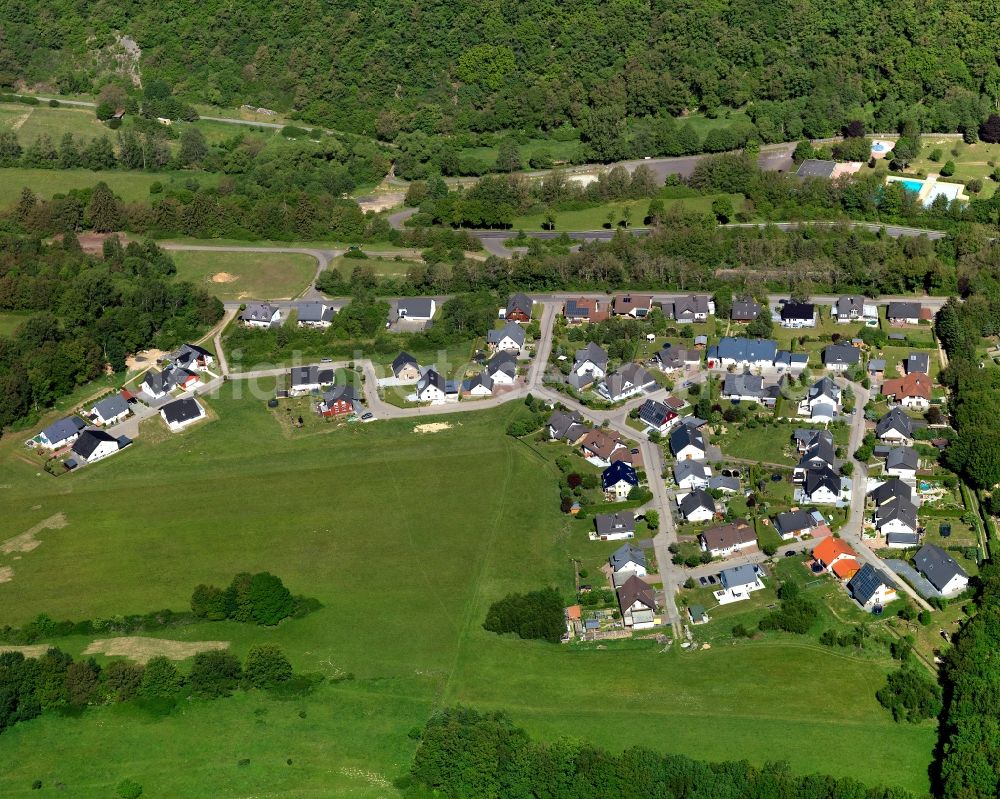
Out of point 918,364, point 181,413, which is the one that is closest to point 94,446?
point 181,413

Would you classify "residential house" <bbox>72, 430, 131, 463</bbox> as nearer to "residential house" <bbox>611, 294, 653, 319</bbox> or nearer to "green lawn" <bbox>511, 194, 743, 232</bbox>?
"residential house" <bbox>611, 294, 653, 319</bbox>

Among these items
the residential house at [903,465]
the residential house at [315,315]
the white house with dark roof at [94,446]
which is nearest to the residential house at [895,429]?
the residential house at [903,465]

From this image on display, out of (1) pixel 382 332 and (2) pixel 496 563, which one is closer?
(2) pixel 496 563

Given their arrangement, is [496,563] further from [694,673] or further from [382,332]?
[382,332]

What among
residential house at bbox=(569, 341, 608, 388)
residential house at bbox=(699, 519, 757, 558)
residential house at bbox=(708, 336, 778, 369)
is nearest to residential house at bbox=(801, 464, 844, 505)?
residential house at bbox=(699, 519, 757, 558)

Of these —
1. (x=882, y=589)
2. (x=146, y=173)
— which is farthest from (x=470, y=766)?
(x=146, y=173)

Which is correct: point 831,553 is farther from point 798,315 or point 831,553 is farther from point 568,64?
point 568,64

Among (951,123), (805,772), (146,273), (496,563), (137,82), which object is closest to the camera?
(805,772)
